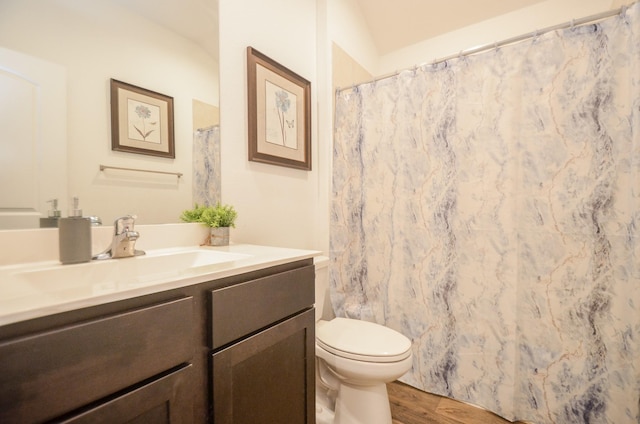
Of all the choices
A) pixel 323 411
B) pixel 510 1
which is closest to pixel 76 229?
pixel 323 411

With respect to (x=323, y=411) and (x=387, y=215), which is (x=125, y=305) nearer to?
(x=323, y=411)

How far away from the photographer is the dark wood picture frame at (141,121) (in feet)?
3.02

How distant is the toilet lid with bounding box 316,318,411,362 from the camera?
3.66ft

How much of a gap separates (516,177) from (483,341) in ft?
2.67

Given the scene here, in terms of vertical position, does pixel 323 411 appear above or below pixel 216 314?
below

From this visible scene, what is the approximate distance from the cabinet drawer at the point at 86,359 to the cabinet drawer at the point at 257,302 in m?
0.08

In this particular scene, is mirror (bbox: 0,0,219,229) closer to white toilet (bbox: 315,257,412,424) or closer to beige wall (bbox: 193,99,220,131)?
beige wall (bbox: 193,99,220,131)

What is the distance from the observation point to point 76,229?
2.41 ft

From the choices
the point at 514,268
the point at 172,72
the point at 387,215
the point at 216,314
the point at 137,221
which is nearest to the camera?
the point at 216,314

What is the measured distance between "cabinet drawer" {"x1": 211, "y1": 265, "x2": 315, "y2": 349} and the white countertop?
45 millimetres

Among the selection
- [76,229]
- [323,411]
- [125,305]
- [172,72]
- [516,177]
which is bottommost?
[323,411]

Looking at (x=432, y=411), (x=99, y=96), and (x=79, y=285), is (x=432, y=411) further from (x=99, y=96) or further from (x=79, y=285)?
(x=99, y=96)

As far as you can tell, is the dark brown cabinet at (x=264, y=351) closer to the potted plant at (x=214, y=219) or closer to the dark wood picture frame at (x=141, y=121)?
the potted plant at (x=214, y=219)

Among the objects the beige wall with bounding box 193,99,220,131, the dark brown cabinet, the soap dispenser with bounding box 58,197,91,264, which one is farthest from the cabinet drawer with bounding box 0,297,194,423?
the beige wall with bounding box 193,99,220,131
